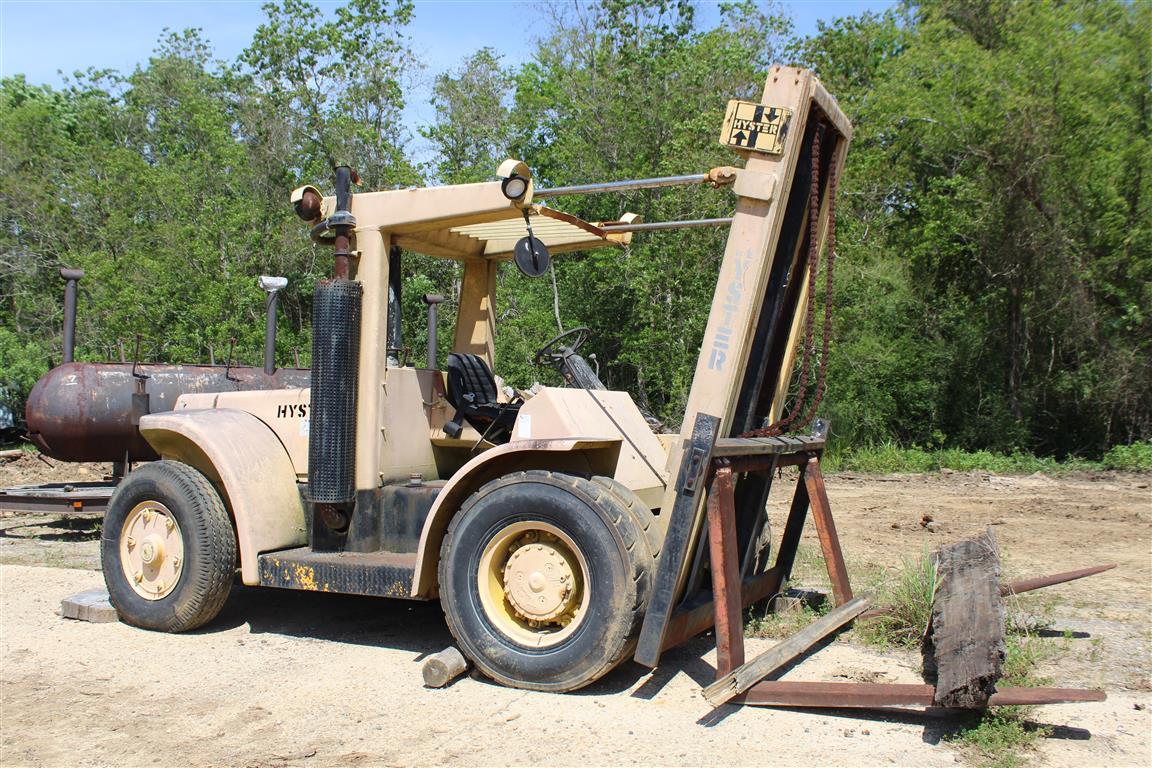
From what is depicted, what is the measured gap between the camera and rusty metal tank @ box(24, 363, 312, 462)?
426 inches

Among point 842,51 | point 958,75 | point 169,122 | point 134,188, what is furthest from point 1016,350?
point 169,122

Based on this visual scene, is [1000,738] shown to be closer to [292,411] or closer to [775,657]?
[775,657]

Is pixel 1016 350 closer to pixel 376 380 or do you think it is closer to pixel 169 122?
pixel 376 380

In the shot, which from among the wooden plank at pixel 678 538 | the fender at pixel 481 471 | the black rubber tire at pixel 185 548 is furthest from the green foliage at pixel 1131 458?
the black rubber tire at pixel 185 548

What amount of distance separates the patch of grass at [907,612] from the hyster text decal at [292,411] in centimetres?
385

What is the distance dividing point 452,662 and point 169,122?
3410 cm

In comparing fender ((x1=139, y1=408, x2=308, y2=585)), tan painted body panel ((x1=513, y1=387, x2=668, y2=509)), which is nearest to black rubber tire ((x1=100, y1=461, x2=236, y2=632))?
fender ((x1=139, y1=408, x2=308, y2=585))

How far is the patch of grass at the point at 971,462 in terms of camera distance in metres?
16.9

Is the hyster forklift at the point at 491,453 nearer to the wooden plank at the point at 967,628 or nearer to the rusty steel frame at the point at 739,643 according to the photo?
the rusty steel frame at the point at 739,643

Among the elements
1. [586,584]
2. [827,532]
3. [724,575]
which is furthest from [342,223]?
[827,532]

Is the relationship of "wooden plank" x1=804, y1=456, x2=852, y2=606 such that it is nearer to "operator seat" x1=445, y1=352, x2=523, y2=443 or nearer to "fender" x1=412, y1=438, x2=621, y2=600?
"fender" x1=412, y1=438, x2=621, y2=600

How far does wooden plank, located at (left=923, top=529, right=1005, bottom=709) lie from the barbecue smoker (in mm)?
177

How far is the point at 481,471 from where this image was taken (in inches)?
220

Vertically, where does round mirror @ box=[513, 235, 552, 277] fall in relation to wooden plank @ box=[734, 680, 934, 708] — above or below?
above
